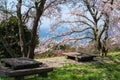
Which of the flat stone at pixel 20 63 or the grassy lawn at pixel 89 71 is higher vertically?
the flat stone at pixel 20 63

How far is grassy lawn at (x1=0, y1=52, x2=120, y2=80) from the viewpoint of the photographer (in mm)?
10375

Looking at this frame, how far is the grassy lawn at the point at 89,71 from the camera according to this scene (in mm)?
10375

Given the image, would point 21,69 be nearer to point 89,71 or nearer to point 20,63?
point 20,63

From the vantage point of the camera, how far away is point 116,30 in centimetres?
1658

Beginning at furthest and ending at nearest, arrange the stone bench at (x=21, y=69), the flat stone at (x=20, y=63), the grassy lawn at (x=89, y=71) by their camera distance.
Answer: the grassy lawn at (x=89, y=71)
the flat stone at (x=20, y=63)
the stone bench at (x=21, y=69)

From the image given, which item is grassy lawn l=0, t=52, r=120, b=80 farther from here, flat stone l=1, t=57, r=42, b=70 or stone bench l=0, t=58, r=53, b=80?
flat stone l=1, t=57, r=42, b=70

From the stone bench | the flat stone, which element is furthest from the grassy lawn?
the flat stone

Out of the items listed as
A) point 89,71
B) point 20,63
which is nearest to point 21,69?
point 20,63

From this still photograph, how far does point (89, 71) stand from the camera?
11438 mm

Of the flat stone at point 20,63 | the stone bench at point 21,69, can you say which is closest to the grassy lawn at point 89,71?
the stone bench at point 21,69

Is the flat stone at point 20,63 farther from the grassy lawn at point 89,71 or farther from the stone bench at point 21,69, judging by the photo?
the grassy lawn at point 89,71

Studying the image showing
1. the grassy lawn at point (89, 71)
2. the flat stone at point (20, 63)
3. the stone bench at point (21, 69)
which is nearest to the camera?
the stone bench at point (21, 69)

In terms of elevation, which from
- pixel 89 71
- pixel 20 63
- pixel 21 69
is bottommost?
pixel 89 71

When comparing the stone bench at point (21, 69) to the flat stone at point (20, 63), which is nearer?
the stone bench at point (21, 69)
